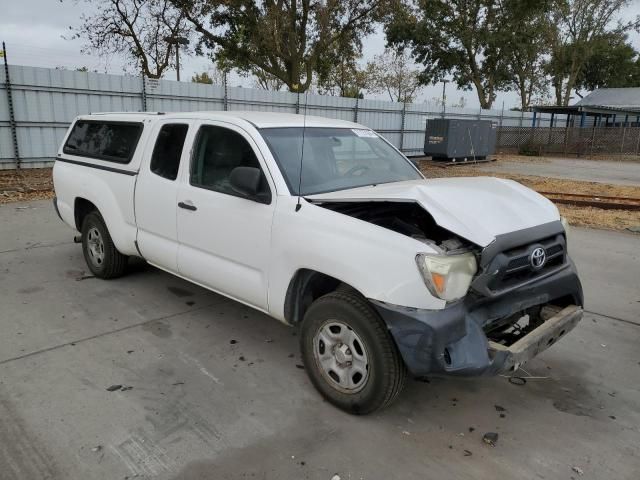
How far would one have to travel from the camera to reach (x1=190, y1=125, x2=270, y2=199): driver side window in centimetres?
388

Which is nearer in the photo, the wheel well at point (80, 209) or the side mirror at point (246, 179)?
the side mirror at point (246, 179)

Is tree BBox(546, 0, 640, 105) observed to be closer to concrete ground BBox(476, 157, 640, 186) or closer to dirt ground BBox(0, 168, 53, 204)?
concrete ground BBox(476, 157, 640, 186)

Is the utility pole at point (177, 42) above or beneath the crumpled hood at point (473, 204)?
above

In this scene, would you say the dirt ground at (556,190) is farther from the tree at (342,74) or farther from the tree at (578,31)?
the tree at (578,31)

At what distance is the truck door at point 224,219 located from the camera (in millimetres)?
3615

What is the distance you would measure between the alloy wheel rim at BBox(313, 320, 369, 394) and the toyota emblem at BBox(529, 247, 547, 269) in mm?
1130

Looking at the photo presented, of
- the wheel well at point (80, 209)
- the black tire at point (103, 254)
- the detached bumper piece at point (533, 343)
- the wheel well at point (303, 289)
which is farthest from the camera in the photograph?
the wheel well at point (80, 209)

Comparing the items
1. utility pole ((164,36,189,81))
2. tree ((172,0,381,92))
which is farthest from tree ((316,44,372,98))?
utility pole ((164,36,189,81))

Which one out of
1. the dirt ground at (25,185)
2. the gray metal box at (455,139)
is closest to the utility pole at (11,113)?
the dirt ground at (25,185)

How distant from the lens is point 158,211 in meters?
4.50

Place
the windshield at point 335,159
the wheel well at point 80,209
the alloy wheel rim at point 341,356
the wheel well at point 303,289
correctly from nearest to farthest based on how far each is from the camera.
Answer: the alloy wheel rim at point 341,356 < the wheel well at point 303,289 < the windshield at point 335,159 < the wheel well at point 80,209

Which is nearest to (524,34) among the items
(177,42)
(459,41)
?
(459,41)

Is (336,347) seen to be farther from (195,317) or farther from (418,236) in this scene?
(195,317)

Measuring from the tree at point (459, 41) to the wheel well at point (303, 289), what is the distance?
1234 inches
